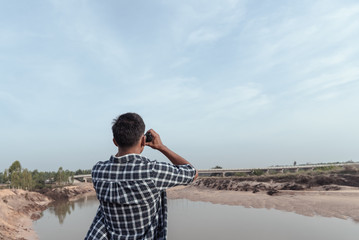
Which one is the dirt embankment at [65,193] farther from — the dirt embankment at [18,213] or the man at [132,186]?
the man at [132,186]

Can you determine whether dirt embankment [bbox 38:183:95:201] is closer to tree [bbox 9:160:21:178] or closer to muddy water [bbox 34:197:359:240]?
tree [bbox 9:160:21:178]

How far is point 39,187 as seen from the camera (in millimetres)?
44938

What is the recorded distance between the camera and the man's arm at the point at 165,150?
189cm

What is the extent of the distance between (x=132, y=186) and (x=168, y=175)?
0.23m

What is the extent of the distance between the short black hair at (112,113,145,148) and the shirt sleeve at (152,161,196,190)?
218 mm

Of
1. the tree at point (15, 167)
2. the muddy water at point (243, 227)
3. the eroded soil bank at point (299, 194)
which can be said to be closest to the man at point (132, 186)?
the muddy water at point (243, 227)

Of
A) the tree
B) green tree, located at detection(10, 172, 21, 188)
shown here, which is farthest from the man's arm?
the tree

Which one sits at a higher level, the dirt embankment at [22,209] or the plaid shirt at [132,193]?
the plaid shirt at [132,193]

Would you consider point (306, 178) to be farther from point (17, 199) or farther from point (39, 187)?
point (39, 187)

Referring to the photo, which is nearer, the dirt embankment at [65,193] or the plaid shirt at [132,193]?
the plaid shirt at [132,193]

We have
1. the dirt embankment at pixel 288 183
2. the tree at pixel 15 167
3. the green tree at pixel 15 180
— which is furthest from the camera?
the tree at pixel 15 167

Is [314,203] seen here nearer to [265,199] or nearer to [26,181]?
[265,199]

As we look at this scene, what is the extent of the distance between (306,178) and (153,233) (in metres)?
28.8

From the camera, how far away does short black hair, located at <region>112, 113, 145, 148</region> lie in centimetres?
176
